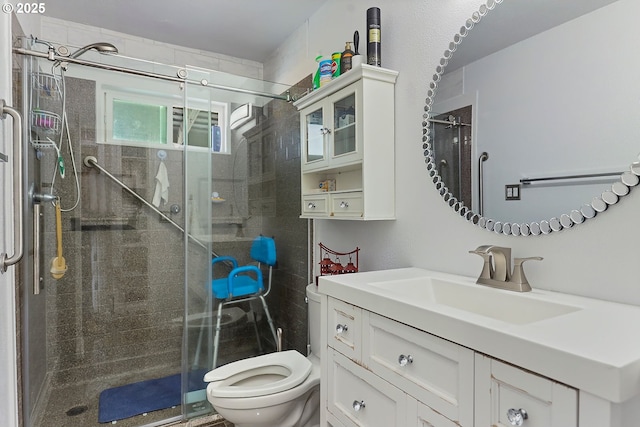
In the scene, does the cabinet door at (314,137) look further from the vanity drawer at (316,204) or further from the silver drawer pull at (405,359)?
the silver drawer pull at (405,359)

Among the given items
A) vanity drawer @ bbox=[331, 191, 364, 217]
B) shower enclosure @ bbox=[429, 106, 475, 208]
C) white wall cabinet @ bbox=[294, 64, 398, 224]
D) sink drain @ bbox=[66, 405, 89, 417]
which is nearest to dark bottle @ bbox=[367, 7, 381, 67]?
white wall cabinet @ bbox=[294, 64, 398, 224]

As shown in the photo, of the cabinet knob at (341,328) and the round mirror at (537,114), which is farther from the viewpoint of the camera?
the cabinet knob at (341,328)

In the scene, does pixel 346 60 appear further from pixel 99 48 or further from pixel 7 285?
pixel 7 285

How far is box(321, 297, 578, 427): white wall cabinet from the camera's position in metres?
0.67

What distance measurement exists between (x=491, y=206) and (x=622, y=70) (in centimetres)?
50

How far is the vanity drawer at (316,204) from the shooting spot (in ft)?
6.21

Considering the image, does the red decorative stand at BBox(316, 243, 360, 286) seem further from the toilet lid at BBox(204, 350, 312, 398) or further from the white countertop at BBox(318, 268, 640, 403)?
the white countertop at BBox(318, 268, 640, 403)

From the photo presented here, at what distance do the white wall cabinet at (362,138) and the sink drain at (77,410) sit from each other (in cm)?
185

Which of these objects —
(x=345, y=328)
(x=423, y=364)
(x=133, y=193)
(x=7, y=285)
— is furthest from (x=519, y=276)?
(x=133, y=193)

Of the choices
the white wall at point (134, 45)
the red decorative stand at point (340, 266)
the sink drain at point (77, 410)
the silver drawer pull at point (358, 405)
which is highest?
the white wall at point (134, 45)

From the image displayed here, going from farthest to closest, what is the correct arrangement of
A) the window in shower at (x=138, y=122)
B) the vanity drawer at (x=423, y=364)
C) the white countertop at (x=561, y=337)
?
the window in shower at (x=138, y=122), the vanity drawer at (x=423, y=364), the white countertop at (x=561, y=337)

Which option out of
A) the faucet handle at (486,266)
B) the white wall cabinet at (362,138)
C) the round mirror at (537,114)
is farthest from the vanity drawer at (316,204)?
the faucet handle at (486,266)

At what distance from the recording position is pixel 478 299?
115cm

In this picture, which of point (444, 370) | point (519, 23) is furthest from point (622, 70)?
point (444, 370)
